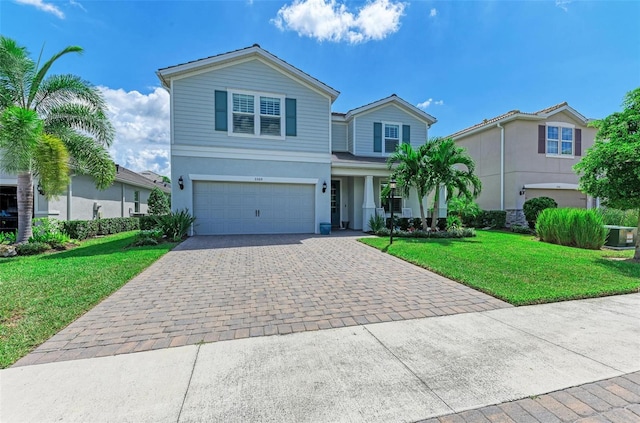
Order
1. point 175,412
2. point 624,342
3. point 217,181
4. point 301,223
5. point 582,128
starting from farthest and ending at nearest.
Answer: point 582,128
point 301,223
point 217,181
point 624,342
point 175,412

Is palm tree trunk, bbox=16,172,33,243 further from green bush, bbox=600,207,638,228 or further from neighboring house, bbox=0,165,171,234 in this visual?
green bush, bbox=600,207,638,228

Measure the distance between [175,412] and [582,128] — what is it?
78.0 ft

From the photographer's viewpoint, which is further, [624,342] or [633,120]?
[633,120]

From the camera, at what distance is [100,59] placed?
36.7 ft

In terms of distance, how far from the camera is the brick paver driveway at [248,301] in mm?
3494

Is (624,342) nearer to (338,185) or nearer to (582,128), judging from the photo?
(338,185)

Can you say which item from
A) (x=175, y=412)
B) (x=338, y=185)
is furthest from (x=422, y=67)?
(x=175, y=412)

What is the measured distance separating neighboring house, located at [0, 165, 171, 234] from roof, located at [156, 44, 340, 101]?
6339 mm

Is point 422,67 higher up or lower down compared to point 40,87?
higher up

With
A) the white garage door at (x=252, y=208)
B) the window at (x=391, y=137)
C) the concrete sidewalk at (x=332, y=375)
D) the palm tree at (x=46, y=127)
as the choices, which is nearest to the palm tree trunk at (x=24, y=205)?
the palm tree at (x=46, y=127)

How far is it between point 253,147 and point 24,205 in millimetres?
8177

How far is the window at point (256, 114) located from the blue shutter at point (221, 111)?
29 cm

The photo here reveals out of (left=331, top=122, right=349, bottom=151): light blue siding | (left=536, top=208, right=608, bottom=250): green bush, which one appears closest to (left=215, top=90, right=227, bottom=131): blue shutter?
(left=331, top=122, right=349, bottom=151): light blue siding

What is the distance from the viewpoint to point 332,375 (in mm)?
2713
